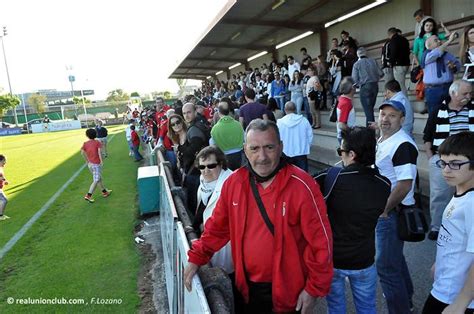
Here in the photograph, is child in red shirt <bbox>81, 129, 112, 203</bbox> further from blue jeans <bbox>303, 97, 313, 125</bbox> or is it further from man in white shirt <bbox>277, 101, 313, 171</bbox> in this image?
blue jeans <bbox>303, 97, 313, 125</bbox>

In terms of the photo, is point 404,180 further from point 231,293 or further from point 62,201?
point 62,201

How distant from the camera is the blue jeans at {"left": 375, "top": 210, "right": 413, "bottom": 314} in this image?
2.99 meters

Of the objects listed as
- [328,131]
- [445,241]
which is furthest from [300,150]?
[445,241]

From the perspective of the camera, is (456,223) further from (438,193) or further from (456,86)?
(438,193)

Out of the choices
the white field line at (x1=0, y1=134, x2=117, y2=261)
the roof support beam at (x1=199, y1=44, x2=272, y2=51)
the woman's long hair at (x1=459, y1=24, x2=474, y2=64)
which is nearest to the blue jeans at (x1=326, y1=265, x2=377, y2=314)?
the woman's long hair at (x1=459, y1=24, x2=474, y2=64)

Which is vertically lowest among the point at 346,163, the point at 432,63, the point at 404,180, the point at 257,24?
the point at 404,180

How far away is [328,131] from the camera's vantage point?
33.1 feet

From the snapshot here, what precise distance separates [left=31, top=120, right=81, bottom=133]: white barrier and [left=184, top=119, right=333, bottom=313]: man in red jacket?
55.5 meters

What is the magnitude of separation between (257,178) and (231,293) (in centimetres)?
70

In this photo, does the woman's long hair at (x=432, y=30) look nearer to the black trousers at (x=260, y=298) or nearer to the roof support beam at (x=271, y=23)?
the black trousers at (x=260, y=298)

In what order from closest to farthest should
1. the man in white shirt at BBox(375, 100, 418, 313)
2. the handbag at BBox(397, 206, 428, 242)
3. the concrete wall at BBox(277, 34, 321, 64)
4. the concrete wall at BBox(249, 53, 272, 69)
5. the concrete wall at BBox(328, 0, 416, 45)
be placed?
the handbag at BBox(397, 206, 428, 242)
the man in white shirt at BBox(375, 100, 418, 313)
the concrete wall at BBox(328, 0, 416, 45)
the concrete wall at BBox(277, 34, 321, 64)
the concrete wall at BBox(249, 53, 272, 69)

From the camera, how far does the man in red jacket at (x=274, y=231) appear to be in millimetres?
2006

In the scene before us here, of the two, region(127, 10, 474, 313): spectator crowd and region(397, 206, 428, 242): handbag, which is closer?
region(127, 10, 474, 313): spectator crowd

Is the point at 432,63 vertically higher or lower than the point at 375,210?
higher
